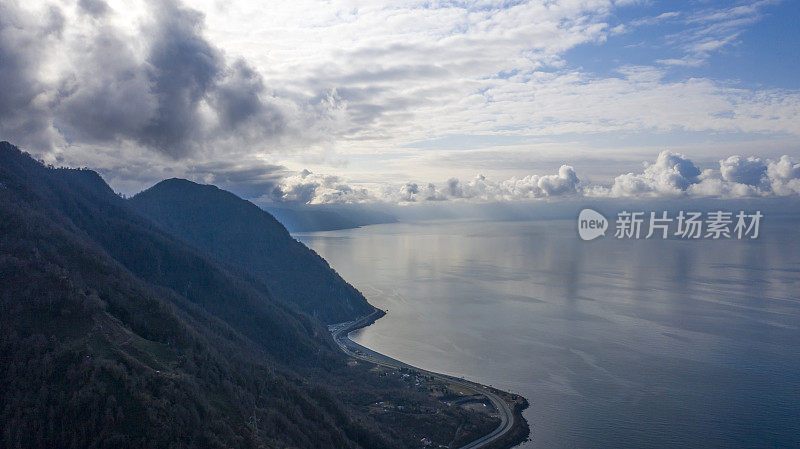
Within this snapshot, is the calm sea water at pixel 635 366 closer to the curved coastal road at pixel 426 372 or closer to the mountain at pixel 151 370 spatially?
the curved coastal road at pixel 426 372

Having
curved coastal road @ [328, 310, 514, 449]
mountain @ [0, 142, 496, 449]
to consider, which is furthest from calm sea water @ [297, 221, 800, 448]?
mountain @ [0, 142, 496, 449]

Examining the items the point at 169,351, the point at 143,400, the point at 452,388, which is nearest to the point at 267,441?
the point at 143,400

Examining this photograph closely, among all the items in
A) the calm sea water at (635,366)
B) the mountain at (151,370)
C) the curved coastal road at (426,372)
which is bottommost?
the curved coastal road at (426,372)

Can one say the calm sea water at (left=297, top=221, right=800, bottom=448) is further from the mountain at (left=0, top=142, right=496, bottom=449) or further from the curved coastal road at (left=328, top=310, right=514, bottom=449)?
the mountain at (left=0, top=142, right=496, bottom=449)

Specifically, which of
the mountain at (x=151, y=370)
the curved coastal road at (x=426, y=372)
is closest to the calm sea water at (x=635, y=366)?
the curved coastal road at (x=426, y=372)

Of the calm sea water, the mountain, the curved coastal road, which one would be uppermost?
the mountain

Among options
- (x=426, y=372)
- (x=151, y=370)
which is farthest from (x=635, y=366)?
(x=151, y=370)

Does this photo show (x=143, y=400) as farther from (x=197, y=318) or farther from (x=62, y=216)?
(x=62, y=216)
